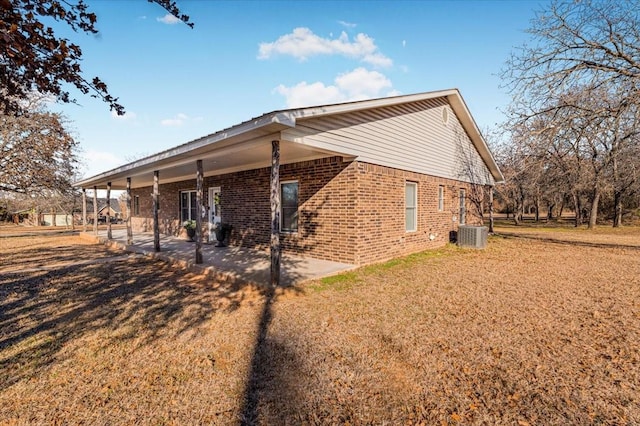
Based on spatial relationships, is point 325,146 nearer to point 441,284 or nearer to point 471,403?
point 441,284

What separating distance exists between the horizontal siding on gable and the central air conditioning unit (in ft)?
7.01

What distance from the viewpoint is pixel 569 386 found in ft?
8.73

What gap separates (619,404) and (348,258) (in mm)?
5195

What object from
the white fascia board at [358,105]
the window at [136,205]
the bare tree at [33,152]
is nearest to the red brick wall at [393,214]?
the white fascia board at [358,105]

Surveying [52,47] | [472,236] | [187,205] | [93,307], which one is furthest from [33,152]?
[472,236]

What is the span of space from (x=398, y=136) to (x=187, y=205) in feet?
30.9

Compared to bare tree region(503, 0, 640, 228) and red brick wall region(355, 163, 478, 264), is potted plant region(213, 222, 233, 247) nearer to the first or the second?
red brick wall region(355, 163, 478, 264)

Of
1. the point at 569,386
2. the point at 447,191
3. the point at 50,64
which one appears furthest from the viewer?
the point at 447,191

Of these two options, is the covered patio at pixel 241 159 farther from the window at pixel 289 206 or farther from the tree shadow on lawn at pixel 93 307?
the tree shadow on lawn at pixel 93 307

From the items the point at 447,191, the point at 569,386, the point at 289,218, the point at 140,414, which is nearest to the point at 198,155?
the point at 289,218

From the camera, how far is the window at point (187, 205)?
12856 mm

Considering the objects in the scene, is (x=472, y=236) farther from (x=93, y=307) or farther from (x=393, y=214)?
(x=93, y=307)

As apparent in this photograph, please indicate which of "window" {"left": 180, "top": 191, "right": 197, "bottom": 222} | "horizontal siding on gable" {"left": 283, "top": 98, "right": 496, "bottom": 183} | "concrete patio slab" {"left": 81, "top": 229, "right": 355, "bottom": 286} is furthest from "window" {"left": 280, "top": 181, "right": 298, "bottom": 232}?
"window" {"left": 180, "top": 191, "right": 197, "bottom": 222}

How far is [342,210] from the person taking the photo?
7445 mm
